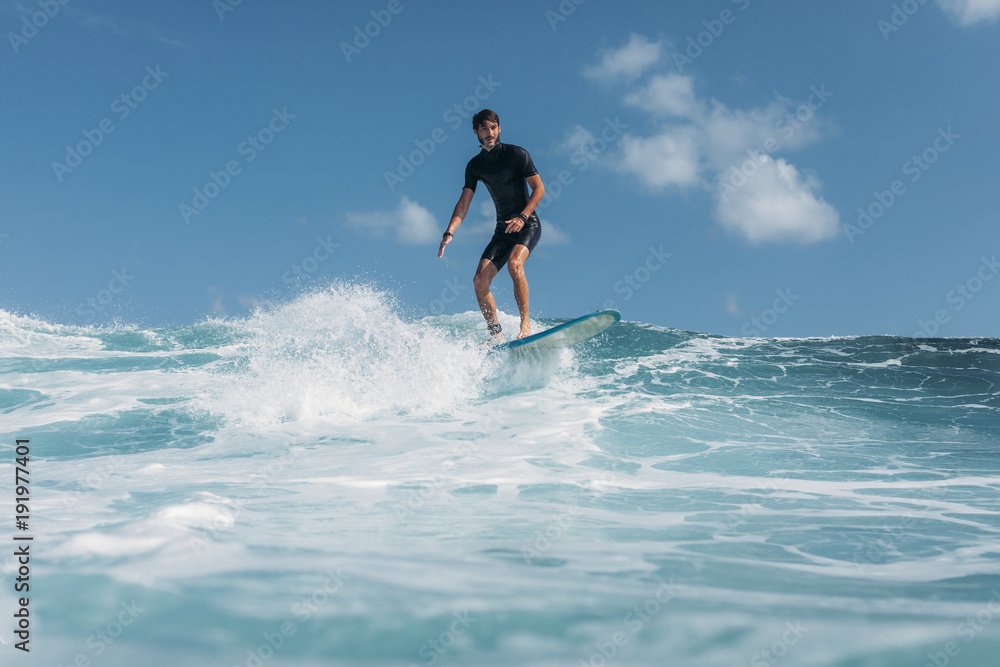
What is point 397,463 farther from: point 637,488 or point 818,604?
point 818,604

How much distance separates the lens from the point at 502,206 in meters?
8.19

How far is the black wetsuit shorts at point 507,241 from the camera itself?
8.08 metres

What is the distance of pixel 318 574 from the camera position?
2678 millimetres

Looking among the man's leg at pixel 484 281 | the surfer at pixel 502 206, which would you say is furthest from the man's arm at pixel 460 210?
the man's leg at pixel 484 281

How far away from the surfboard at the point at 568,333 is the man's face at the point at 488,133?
7.84 ft

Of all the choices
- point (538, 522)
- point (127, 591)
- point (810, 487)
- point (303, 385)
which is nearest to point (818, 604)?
point (538, 522)

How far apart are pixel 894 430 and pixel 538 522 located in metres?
4.99

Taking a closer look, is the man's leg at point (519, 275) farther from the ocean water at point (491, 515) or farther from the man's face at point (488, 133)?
the man's face at point (488, 133)

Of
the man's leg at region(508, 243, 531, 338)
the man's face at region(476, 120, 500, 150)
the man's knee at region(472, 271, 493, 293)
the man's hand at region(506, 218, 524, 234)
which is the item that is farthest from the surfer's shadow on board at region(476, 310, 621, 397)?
the man's face at region(476, 120, 500, 150)

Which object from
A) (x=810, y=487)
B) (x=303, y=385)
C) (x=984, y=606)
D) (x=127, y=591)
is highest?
(x=303, y=385)

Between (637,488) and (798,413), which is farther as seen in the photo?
(798,413)

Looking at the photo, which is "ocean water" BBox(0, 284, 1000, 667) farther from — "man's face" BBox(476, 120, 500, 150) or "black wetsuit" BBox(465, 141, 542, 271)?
"man's face" BBox(476, 120, 500, 150)

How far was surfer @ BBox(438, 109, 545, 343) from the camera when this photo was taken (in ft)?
25.7

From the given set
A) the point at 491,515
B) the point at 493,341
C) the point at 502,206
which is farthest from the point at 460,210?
the point at 491,515
